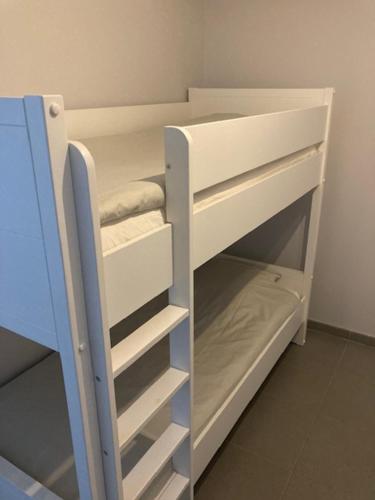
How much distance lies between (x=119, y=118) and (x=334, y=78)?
1.06 m

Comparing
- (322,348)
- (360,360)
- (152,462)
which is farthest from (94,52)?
(360,360)

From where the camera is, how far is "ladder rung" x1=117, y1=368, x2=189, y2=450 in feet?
2.93

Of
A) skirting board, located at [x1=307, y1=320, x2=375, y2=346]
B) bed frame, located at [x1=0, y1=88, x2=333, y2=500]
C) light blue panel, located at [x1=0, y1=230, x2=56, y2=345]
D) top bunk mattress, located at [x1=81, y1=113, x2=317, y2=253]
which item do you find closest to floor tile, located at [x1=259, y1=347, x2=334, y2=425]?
skirting board, located at [x1=307, y1=320, x2=375, y2=346]

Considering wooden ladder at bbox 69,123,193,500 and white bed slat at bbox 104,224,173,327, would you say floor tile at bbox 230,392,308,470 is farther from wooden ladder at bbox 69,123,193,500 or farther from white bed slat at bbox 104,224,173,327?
white bed slat at bbox 104,224,173,327

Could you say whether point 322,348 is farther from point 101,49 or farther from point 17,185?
point 17,185

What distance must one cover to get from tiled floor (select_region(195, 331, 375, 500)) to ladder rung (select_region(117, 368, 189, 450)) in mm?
636

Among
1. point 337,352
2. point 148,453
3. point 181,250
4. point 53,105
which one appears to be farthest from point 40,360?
point 337,352

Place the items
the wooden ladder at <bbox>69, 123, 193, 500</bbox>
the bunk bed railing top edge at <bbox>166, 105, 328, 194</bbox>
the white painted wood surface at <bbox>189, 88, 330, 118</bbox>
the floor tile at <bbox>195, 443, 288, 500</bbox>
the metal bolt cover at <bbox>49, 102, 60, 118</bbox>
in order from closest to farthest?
the metal bolt cover at <bbox>49, 102, 60, 118</bbox> < the wooden ladder at <bbox>69, 123, 193, 500</bbox> < the bunk bed railing top edge at <bbox>166, 105, 328, 194</bbox> < the floor tile at <bbox>195, 443, 288, 500</bbox> < the white painted wood surface at <bbox>189, 88, 330, 118</bbox>

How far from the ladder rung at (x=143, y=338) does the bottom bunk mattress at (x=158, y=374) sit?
43 cm

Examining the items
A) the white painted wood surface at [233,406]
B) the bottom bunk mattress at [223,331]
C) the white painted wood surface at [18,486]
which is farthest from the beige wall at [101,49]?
the white painted wood surface at [233,406]

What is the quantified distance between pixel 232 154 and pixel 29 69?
0.80 metres

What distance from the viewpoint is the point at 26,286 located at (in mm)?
768

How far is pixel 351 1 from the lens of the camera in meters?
1.86

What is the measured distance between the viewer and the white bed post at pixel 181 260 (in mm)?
893
